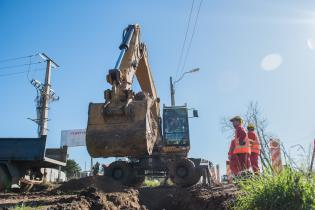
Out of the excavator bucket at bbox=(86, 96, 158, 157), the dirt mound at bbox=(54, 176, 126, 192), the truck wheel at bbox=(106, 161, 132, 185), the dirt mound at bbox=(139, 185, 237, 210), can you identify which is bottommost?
the dirt mound at bbox=(139, 185, 237, 210)

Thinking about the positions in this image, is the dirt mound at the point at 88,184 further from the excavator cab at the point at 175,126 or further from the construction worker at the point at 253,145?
the construction worker at the point at 253,145

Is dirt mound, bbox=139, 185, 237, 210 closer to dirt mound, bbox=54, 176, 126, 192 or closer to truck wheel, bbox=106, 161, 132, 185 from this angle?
dirt mound, bbox=54, 176, 126, 192

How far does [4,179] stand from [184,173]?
201 inches

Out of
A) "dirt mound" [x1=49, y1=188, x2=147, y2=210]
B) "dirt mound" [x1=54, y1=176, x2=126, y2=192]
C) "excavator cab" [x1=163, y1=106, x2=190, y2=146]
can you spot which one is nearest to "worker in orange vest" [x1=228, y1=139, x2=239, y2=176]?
"dirt mound" [x1=49, y1=188, x2=147, y2=210]

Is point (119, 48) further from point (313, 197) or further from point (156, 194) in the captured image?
point (313, 197)

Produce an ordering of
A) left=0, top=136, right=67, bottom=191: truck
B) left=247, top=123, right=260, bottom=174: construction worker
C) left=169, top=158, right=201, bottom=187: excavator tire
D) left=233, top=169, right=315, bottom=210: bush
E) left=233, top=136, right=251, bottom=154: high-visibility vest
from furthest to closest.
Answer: left=169, top=158, right=201, bottom=187: excavator tire
left=0, top=136, right=67, bottom=191: truck
left=247, top=123, right=260, bottom=174: construction worker
left=233, top=136, right=251, bottom=154: high-visibility vest
left=233, top=169, right=315, bottom=210: bush

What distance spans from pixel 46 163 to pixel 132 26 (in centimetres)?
497

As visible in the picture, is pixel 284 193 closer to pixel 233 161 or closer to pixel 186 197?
pixel 186 197

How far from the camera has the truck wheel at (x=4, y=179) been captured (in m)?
10.4

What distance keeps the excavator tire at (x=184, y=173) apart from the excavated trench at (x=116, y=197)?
598mm

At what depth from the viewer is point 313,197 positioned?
4.02m

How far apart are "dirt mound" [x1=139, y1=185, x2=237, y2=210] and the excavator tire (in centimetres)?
60

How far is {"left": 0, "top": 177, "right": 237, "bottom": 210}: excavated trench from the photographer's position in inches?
241

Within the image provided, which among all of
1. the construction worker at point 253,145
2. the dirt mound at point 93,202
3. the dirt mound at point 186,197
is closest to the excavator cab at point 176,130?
the dirt mound at point 186,197
